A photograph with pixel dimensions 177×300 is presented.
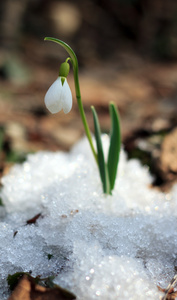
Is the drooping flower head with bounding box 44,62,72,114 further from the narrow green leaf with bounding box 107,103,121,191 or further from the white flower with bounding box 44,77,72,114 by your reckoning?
the narrow green leaf with bounding box 107,103,121,191

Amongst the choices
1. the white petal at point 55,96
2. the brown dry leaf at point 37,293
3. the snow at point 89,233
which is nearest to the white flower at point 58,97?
the white petal at point 55,96

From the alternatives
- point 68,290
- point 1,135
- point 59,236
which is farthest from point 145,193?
point 1,135

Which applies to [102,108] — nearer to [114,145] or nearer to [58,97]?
[114,145]

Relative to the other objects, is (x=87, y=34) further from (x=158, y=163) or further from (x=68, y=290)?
(x=68, y=290)

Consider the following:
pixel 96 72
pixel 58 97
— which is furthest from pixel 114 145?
pixel 96 72

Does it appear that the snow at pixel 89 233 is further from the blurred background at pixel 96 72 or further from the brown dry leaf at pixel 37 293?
the blurred background at pixel 96 72

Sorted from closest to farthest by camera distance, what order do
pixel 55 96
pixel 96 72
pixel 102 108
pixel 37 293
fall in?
pixel 37 293, pixel 55 96, pixel 102 108, pixel 96 72
